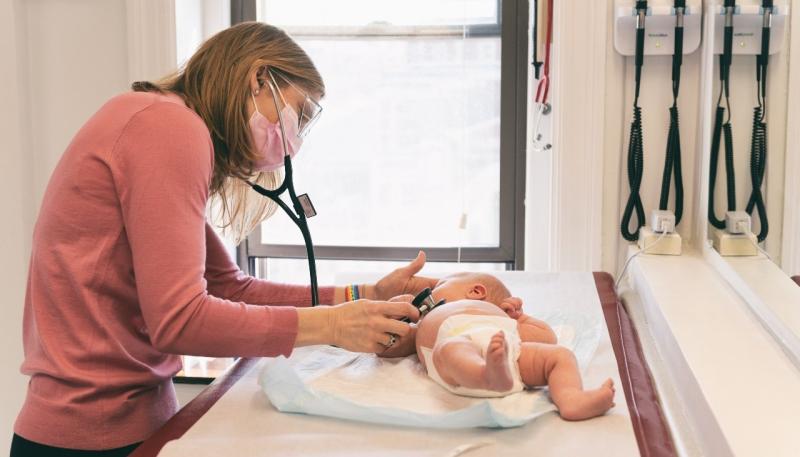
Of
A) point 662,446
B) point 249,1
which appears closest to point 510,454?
point 662,446

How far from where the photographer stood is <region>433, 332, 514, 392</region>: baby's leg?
3.55 ft

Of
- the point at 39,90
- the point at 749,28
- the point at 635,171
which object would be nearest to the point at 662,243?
the point at 635,171

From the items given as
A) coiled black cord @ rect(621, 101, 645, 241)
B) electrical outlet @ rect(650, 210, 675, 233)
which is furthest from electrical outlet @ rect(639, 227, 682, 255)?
coiled black cord @ rect(621, 101, 645, 241)

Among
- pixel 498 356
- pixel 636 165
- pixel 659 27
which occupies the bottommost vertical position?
pixel 498 356

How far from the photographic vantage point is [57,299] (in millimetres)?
1238

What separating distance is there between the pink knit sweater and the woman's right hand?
0.07 m

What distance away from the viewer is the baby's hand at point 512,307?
150 cm

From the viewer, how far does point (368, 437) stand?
3.61ft

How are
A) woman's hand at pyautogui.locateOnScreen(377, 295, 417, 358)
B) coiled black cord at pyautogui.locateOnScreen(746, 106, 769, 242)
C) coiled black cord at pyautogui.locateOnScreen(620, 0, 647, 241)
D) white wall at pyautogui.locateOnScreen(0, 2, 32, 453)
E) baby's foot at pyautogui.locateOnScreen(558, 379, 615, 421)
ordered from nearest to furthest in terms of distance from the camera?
baby's foot at pyautogui.locateOnScreen(558, 379, 615, 421) → woman's hand at pyautogui.locateOnScreen(377, 295, 417, 358) → coiled black cord at pyautogui.locateOnScreen(746, 106, 769, 242) → coiled black cord at pyautogui.locateOnScreen(620, 0, 647, 241) → white wall at pyautogui.locateOnScreen(0, 2, 32, 453)

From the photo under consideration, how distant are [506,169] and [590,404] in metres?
1.49

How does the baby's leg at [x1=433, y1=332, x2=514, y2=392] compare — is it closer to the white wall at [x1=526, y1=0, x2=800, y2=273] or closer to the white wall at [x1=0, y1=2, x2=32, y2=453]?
the white wall at [x1=526, y1=0, x2=800, y2=273]

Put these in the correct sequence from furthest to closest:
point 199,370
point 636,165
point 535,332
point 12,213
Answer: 1. point 199,370
2. point 12,213
3. point 636,165
4. point 535,332

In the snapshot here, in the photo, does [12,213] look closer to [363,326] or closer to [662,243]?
[363,326]

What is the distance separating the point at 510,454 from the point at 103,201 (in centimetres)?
64
